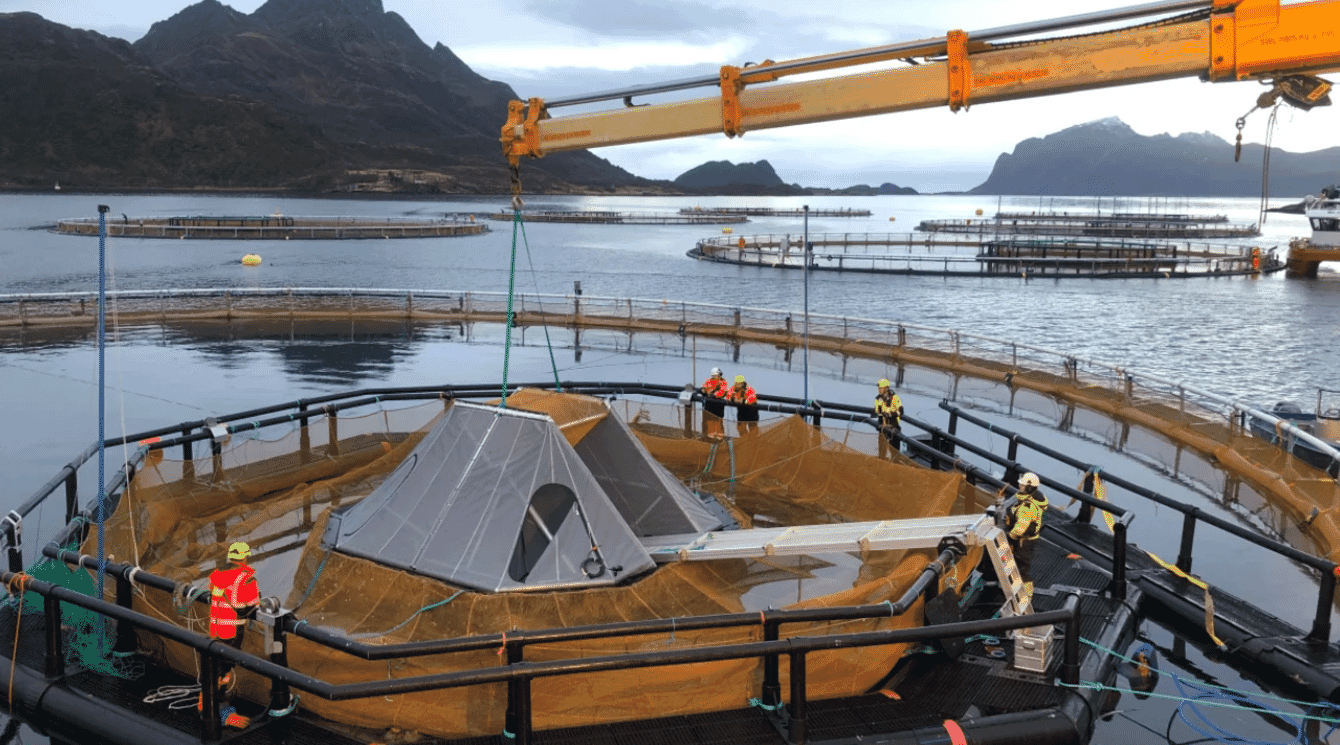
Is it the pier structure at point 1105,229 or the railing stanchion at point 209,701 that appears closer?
the railing stanchion at point 209,701

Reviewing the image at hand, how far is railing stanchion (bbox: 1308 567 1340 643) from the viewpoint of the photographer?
10977mm

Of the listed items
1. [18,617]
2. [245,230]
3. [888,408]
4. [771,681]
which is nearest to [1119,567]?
[771,681]

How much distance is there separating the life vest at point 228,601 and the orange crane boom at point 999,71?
8305 millimetres

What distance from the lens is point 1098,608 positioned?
39.5 feet

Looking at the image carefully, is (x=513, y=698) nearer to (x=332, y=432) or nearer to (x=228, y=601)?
(x=228, y=601)

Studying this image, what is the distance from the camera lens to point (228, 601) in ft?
29.5

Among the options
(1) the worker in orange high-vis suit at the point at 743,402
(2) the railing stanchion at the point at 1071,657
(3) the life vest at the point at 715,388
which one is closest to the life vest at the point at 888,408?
(1) the worker in orange high-vis suit at the point at 743,402

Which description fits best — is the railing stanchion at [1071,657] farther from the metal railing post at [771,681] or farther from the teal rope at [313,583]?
the teal rope at [313,583]

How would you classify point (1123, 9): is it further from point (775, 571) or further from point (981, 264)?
point (981, 264)

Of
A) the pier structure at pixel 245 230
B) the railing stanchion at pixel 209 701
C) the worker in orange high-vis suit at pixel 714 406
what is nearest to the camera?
the railing stanchion at pixel 209 701

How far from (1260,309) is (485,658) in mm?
82934

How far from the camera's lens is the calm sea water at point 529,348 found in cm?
2366

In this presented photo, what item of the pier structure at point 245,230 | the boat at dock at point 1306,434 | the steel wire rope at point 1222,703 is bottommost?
the steel wire rope at point 1222,703

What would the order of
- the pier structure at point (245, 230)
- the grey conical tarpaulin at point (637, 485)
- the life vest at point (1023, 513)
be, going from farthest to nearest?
the pier structure at point (245, 230) < the grey conical tarpaulin at point (637, 485) < the life vest at point (1023, 513)
